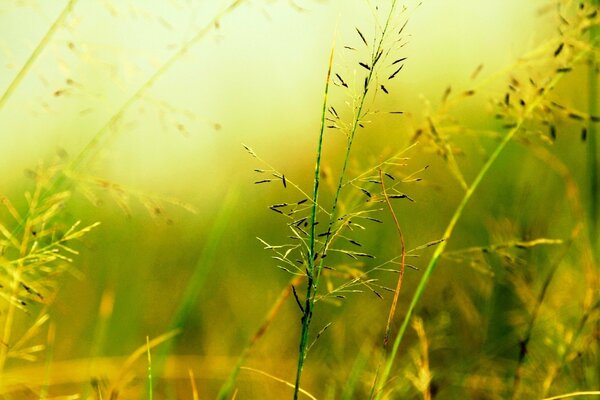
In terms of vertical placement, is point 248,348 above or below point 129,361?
above

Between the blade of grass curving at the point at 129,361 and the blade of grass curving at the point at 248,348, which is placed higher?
the blade of grass curving at the point at 248,348

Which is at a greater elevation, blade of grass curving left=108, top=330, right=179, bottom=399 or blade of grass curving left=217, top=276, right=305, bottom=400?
blade of grass curving left=217, top=276, right=305, bottom=400

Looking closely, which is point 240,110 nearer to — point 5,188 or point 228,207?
point 5,188

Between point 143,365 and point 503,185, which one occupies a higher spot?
point 503,185

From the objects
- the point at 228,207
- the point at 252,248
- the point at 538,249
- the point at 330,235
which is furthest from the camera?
the point at 252,248

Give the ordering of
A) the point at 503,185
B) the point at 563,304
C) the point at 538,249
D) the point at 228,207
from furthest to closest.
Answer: the point at 503,185 < the point at 538,249 < the point at 563,304 < the point at 228,207

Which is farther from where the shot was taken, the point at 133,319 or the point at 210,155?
the point at 210,155

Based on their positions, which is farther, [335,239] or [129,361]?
[335,239]

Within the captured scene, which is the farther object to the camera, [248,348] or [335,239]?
[335,239]

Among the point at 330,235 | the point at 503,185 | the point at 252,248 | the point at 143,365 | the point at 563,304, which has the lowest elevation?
the point at 143,365

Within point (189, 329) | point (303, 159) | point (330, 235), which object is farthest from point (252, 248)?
point (330, 235)
